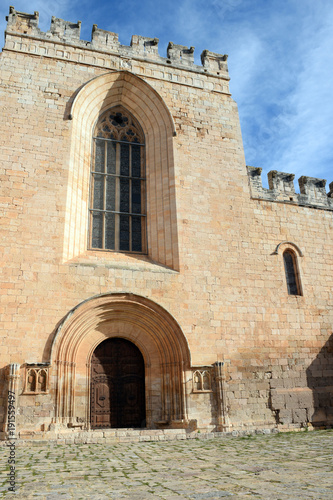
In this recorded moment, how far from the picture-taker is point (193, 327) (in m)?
9.43

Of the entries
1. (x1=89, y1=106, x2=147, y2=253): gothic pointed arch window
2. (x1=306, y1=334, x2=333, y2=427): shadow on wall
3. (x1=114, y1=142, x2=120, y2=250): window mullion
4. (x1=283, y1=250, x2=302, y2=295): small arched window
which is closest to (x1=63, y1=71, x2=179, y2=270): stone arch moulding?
(x1=89, y1=106, x2=147, y2=253): gothic pointed arch window

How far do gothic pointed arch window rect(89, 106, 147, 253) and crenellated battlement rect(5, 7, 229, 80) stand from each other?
1769 millimetres

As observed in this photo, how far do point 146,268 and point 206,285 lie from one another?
1.54 m

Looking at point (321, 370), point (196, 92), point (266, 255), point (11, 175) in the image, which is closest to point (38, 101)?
point (11, 175)

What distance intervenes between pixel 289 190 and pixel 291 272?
2.59m

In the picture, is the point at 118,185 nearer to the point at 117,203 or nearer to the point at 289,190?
the point at 117,203

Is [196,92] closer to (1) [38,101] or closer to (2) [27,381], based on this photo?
(1) [38,101]

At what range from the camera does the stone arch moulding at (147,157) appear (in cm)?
996

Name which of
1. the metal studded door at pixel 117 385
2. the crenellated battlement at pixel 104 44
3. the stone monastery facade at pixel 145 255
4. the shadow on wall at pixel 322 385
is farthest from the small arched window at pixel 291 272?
the crenellated battlement at pixel 104 44

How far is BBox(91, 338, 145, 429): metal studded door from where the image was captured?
887 centimetres

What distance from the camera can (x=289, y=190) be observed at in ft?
39.6

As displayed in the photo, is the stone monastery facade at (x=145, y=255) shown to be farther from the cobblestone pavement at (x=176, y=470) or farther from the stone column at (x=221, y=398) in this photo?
the cobblestone pavement at (x=176, y=470)

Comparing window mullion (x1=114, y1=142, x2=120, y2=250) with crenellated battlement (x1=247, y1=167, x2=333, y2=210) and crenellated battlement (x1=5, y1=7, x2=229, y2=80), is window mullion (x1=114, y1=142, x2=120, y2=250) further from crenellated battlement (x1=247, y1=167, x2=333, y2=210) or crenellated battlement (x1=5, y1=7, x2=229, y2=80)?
crenellated battlement (x1=247, y1=167, x2=333, y2=210)

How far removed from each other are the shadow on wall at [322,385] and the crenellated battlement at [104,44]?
8.78 meters
